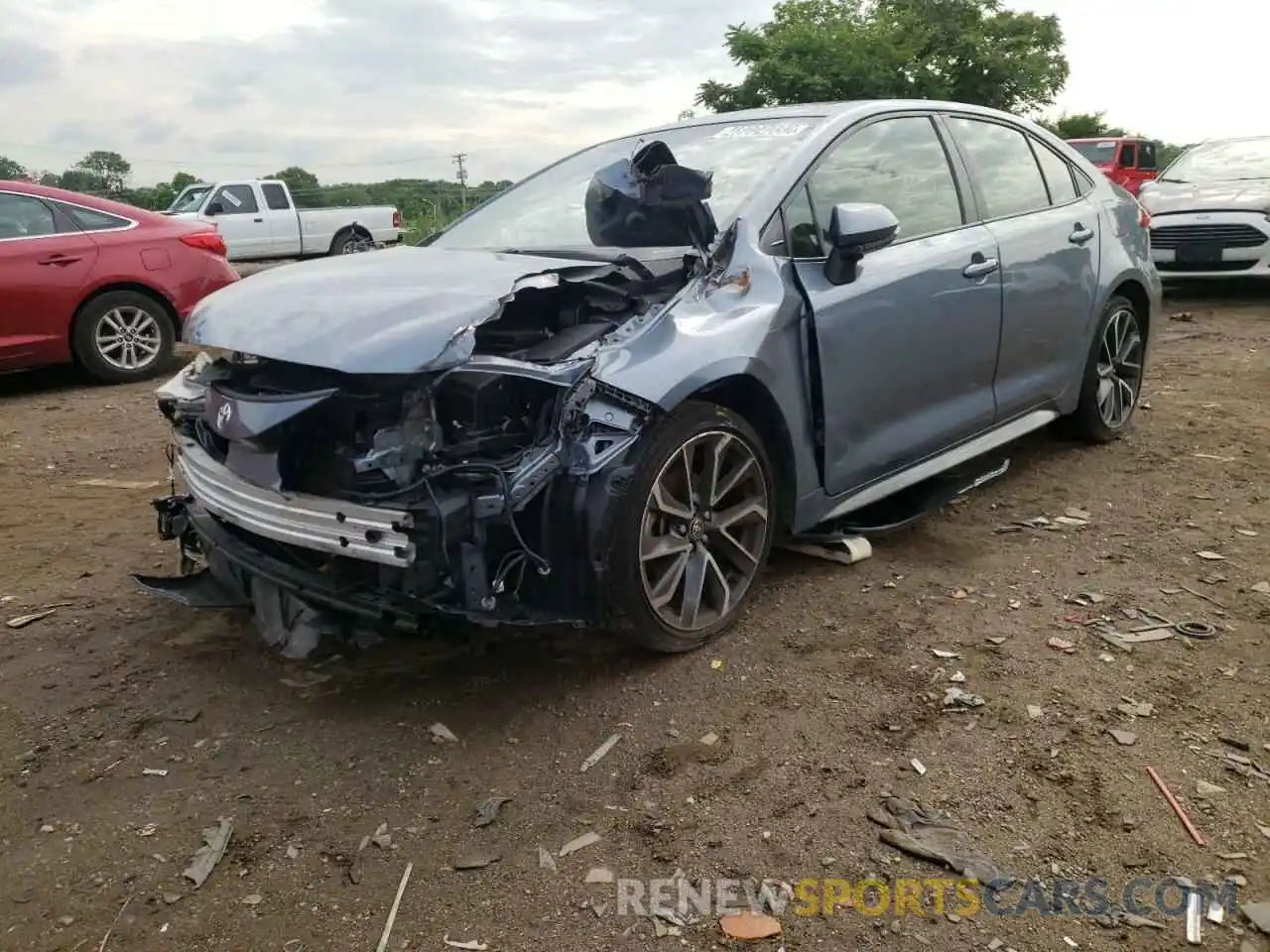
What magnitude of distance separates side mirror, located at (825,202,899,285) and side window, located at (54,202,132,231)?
21.3 feet

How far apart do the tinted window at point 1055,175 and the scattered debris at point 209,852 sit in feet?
14.0

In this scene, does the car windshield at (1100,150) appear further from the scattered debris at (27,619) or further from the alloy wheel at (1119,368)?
the scattered debris at (27,619)

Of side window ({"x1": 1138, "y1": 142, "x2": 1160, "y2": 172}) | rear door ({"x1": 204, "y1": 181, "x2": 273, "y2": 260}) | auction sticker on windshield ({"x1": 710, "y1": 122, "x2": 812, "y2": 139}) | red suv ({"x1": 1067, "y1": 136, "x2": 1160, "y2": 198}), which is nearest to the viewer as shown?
auction sticker on windshield ({"x1": 710, "y1": 122, "x2": 812, "y2": 139})

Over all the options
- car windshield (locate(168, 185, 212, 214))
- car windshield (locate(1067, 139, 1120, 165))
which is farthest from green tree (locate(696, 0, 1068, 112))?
car windshield (locate(168, 185, 212, 214))

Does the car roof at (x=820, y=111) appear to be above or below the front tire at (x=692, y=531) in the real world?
above

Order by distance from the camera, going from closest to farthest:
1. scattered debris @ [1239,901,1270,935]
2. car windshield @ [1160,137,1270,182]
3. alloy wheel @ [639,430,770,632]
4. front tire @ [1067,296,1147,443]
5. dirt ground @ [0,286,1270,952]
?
scattered debris @ [1239,901,1270,935] < dirt ground @ [0,286,1270,952] < alloy wheel @ [639,430,770,632] < front tire @ [1067,296,1147,443] < car windshield @ [1160,137,1270,182]

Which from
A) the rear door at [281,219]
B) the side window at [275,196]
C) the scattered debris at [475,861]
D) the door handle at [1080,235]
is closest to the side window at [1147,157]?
the rear door at [281,219]

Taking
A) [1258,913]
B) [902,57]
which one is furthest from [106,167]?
[1258,913]

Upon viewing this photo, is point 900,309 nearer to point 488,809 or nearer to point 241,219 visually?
point 488,809

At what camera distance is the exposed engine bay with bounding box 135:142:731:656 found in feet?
9.04

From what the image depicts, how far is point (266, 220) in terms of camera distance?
19.3m

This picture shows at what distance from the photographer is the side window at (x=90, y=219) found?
779cm

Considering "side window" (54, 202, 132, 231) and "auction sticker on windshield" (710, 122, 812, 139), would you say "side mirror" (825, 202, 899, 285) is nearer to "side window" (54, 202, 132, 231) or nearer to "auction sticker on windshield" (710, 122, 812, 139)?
"auction sticker on windshield" (710, 122, 812, 139)

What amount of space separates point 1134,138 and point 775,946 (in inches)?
803
